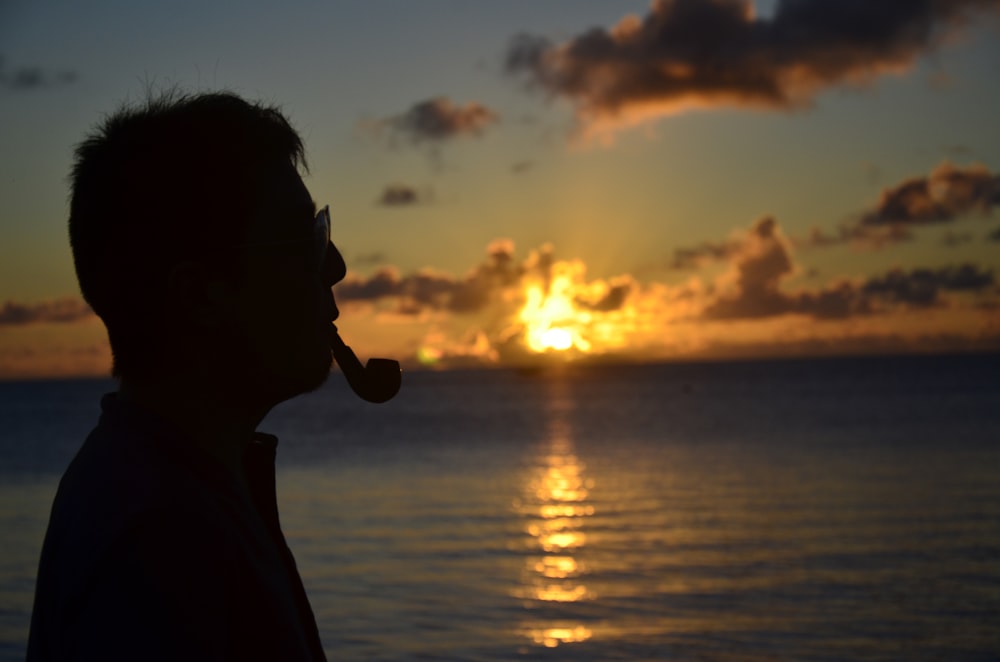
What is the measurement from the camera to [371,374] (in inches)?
87.0

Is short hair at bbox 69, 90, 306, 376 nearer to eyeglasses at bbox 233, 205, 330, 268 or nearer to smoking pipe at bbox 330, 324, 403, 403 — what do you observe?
eyeglasses at bbox 233, 205, 330, 268

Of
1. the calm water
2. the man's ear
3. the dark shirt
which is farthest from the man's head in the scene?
the calm water

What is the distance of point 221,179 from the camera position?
167 cm

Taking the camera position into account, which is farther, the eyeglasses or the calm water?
the calm water

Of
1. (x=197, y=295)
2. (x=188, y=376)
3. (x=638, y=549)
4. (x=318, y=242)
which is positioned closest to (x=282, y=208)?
(x=318, y=242)

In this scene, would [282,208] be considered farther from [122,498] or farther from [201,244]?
[122,498]

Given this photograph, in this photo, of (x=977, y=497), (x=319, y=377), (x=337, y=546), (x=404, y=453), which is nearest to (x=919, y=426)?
(x=404, y=453)

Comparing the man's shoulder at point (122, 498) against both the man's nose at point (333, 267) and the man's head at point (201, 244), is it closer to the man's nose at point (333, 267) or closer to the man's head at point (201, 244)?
the man's head at point (201, 244)

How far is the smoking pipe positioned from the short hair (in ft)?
1.63

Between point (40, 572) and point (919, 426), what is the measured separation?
225 ft

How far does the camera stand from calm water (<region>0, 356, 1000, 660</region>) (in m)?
14.0

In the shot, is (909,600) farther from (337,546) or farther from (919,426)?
(919,426)

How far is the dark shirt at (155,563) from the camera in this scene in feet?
4.37

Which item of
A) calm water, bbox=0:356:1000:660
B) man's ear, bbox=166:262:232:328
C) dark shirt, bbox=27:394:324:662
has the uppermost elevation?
man's ear, bbox=166:262:232:328
